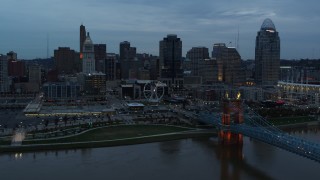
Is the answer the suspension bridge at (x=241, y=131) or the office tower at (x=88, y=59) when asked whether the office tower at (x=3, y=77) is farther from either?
the suspension bridge at (x=241, y=131)

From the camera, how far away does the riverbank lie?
496 inches

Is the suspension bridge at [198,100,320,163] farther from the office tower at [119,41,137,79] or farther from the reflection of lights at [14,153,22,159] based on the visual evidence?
the office tower at [119,41,137,79]

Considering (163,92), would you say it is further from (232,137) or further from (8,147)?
(8,147)

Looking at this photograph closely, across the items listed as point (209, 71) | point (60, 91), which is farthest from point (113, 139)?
point (209, 71)

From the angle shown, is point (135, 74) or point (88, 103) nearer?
point (88, 103)

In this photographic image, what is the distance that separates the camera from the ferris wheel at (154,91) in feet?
90.2

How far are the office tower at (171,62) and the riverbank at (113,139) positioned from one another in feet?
62.2

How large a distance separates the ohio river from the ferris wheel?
46.1 ft

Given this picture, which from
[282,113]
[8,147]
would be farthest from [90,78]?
[8,147]

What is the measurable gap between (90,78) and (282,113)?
1729cm

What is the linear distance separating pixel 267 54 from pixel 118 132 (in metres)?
26.9

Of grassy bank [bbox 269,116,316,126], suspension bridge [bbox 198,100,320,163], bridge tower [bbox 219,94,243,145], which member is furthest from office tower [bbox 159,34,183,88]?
bridge tower [bbox 219,94,243,145]

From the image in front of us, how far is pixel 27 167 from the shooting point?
34.7 ft

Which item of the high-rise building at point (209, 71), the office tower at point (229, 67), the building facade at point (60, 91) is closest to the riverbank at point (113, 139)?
the building facade at point (60, 91)
